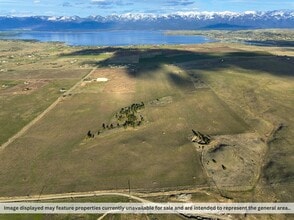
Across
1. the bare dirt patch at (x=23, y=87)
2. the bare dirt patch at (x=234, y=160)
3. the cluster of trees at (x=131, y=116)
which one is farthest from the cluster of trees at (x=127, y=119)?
the bare dirt patch at (x=23, y=87)

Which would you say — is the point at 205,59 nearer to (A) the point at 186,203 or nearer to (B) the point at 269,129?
(B) the point at 269,129

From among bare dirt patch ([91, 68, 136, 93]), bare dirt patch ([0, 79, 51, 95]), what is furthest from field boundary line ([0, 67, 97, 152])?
bare dirt patch ([0, 79, 51, 95])

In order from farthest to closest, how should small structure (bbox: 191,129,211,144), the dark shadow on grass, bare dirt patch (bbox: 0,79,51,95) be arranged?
the dark shadow on grass → bare dirt patch (bbox: 0,79,51,95) → small structure (bbox: 191,129,211,144)

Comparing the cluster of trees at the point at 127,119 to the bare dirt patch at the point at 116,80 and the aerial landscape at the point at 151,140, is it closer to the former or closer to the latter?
the aerial landscape at the point at 151,140

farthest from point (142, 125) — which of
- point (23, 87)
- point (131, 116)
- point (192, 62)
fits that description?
point (192, 62)

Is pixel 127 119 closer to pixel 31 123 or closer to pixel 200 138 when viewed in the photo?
pixel 200 138

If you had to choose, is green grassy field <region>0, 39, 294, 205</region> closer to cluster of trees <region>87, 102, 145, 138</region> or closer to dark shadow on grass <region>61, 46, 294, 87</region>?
dark shadow on grass <region>61, 46, 294, 87</region>

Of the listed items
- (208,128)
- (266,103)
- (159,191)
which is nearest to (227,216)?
(159,191)
